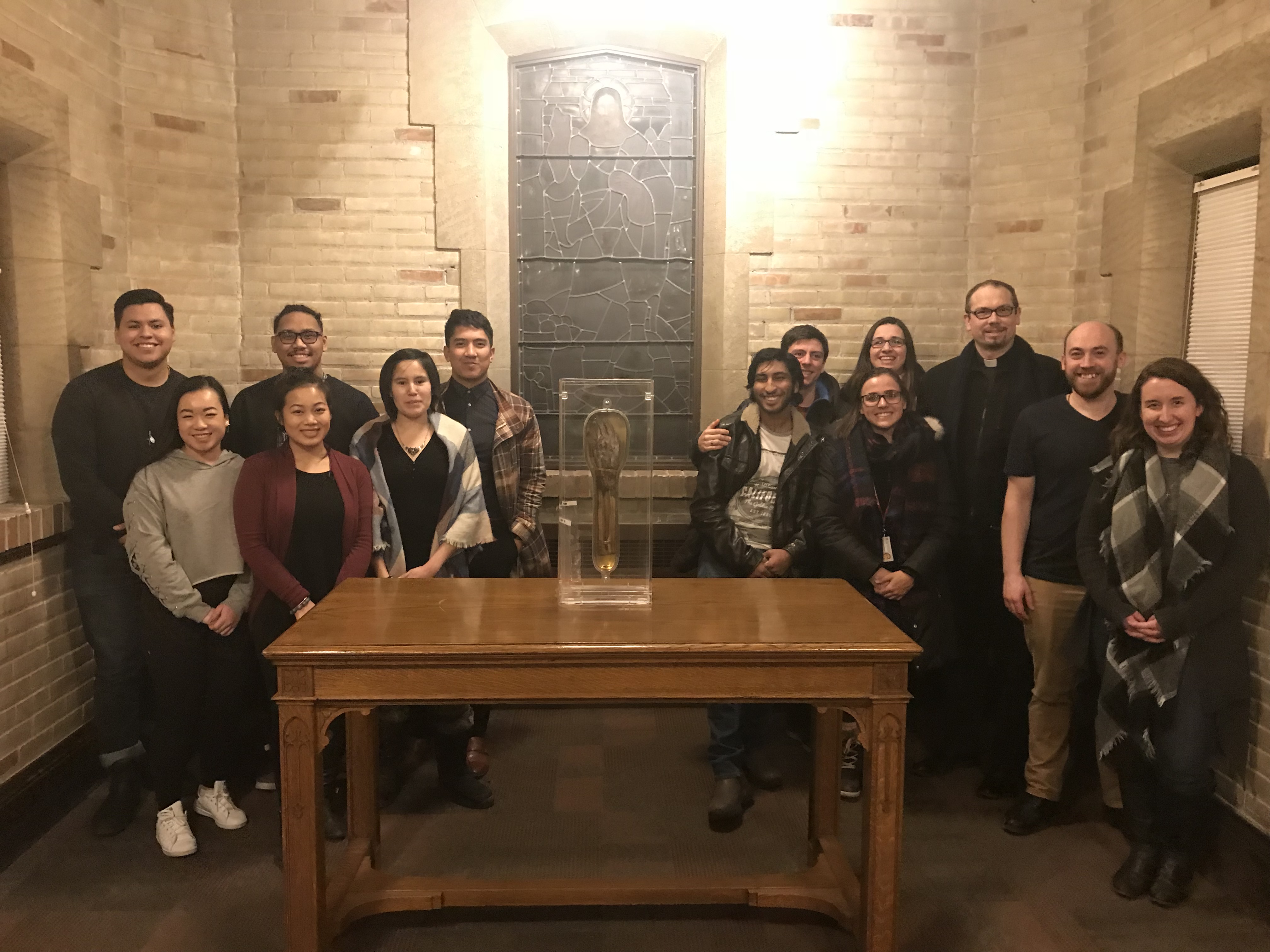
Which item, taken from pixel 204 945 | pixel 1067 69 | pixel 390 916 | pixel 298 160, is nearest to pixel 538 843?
pixel 390 916

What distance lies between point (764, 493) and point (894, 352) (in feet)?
2.95

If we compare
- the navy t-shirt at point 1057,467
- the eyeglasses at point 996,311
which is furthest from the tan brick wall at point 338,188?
the navy t-shirt at point 1057,467

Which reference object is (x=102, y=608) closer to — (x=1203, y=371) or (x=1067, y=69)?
(x=1203, y=371)

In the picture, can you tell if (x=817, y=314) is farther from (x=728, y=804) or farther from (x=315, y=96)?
(x=315, y=96)

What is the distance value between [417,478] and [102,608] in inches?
50.6

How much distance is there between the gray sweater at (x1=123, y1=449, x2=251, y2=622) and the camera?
309 centimetres

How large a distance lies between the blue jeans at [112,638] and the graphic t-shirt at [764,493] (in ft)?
7.58

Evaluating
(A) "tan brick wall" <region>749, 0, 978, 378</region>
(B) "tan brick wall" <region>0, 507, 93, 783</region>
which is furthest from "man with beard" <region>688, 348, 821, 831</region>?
(B) "tan brick wall" <region>0, 507, 93, 783</region>

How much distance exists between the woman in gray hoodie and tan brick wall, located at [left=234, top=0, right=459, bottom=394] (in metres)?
1.59

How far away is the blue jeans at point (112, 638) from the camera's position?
3.45 meters

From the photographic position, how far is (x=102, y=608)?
346cm

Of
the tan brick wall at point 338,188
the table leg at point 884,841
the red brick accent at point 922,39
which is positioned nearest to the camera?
the table leg at point 884,841

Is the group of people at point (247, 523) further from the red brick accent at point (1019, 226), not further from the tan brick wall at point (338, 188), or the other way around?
the red brick accent at point (1019, 226)

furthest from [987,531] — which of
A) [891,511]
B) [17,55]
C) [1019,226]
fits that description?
[17,55]
